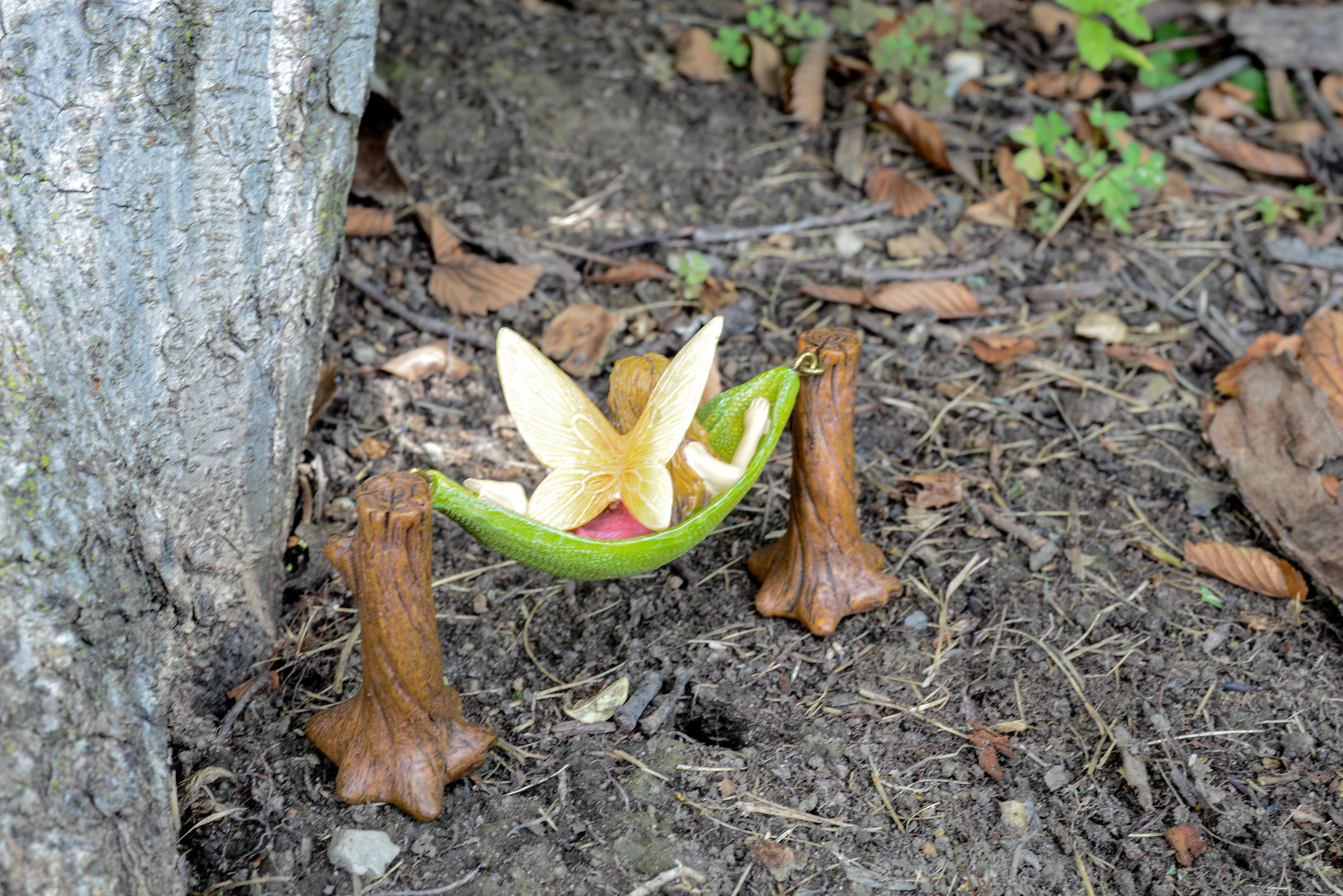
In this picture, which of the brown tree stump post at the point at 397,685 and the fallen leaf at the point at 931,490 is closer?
the brown tree stump post at the point at 397,685

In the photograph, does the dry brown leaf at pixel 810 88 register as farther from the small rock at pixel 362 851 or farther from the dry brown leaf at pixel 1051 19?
the small rock at pixel 362 851

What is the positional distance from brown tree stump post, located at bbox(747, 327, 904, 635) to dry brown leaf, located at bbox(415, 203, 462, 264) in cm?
128

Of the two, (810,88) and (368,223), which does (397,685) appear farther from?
(810,88)

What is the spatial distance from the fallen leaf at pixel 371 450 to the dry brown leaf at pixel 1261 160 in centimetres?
267

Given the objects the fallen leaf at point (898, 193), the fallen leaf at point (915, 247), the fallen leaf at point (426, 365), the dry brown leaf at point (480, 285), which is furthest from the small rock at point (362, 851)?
the fallen leaf at point (898, 193)

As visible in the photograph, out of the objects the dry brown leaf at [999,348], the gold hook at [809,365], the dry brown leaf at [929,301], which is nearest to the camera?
the gold hook at [809,365]

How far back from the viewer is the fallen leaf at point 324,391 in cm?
239

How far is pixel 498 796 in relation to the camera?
1740 millimetres

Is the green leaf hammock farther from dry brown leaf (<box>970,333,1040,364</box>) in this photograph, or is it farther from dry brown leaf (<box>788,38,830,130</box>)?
dry brown leaf (<box>788,38,830,130</box>)

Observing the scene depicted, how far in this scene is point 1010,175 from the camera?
323 centimetres

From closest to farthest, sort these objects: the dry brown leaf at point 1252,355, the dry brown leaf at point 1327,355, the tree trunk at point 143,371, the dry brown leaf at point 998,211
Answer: the tree trunk at point 143,371, the dry brown leaf at point 1327,355, the dry brown leaf at point 1252,355, the dry brown leaf at point 998,211

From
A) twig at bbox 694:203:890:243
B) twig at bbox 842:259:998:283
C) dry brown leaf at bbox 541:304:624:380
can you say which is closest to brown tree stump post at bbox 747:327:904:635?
dry brown leaf at bbox 541:304:624:380

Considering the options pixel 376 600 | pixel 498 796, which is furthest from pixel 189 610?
pixel 498 796

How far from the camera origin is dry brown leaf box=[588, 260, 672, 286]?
114 inches
